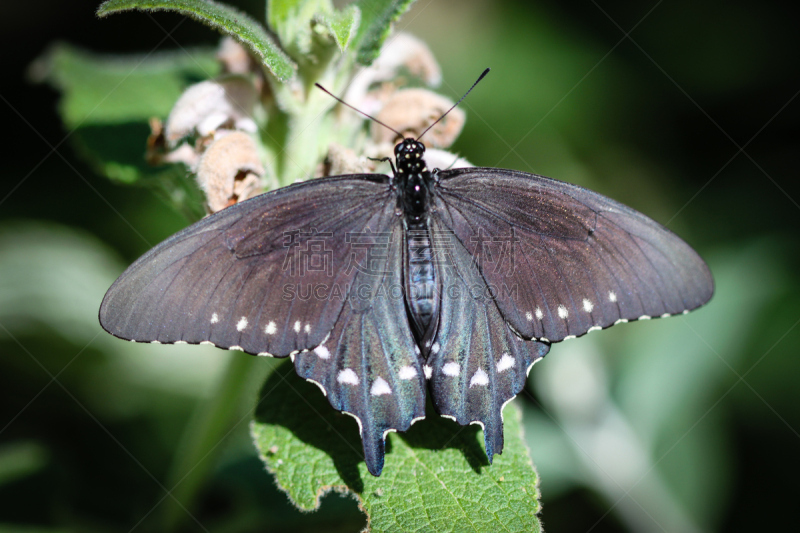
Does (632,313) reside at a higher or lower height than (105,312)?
higher

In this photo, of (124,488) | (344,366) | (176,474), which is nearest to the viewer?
(344,366)

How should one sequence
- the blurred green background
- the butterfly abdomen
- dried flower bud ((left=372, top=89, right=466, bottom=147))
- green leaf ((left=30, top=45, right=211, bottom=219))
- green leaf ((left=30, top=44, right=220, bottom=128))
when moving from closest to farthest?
the butterfly abdomen
dried flower bud ((left=372, top=89, right=466, bottom=147))
green leaf ((left=30, top=45, right=211, bottom=219))
green leaf ((left=30, top=44, right=220, bottom=128))
the blurred green background

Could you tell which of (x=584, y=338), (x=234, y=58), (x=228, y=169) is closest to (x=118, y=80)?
(x=234, y=58)

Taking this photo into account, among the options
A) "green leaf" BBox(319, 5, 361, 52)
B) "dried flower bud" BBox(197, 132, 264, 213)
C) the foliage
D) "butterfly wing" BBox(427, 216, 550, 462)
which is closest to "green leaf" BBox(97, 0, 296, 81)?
the foliage

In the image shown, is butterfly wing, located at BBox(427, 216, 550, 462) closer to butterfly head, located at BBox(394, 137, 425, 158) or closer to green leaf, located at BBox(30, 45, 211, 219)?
butterfly head, located at BBox(394, 137, 425, 158)

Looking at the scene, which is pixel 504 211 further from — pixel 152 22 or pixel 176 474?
pixel 152 22

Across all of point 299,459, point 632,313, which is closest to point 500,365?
point 632,313

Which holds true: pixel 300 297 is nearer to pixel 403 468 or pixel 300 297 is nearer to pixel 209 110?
pixel 403 468
